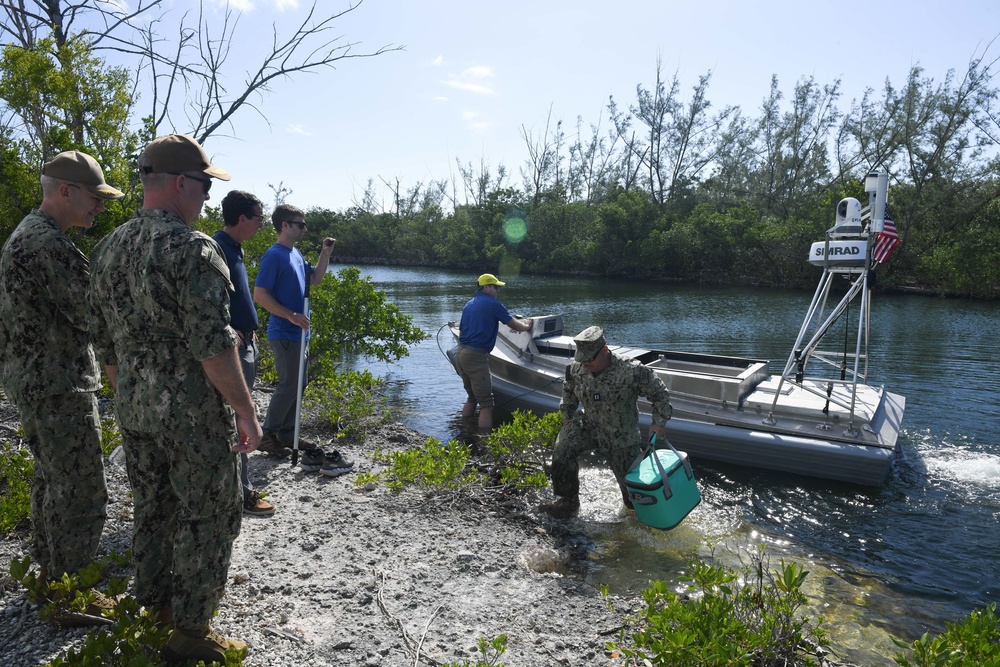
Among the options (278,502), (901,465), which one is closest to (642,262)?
(901,465)

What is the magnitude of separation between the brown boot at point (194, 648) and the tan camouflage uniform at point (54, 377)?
0.88 m

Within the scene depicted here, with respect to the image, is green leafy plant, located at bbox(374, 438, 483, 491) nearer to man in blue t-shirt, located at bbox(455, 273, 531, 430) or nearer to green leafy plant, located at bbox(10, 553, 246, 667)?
green leafy plant, located at bbox(10, 553, 246, 667)

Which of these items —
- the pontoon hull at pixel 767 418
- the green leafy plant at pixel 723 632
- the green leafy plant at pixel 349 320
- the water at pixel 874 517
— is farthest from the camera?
the green leafy plant at pixel 349 320

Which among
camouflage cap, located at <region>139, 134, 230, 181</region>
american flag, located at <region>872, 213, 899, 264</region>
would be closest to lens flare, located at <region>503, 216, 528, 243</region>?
american flag, located at <region>872, 213, 899, 264</region>

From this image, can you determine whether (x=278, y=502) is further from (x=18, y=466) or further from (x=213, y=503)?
(x=213, y=503)

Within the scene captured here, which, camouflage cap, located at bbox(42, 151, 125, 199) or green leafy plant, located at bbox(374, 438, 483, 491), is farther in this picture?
green leafy plant, located at bbox(374, 438, 483, 491)

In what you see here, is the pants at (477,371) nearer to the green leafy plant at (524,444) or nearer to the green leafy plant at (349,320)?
the green leafy plant at (524,444)

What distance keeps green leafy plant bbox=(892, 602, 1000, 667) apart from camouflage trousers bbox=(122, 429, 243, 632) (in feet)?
8.71

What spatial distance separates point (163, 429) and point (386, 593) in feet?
6.00

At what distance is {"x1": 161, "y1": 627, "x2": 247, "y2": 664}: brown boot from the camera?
240 cm

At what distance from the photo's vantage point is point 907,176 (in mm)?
36406

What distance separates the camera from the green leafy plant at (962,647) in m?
2.22

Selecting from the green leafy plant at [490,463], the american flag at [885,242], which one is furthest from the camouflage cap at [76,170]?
the american flag at [885,242]

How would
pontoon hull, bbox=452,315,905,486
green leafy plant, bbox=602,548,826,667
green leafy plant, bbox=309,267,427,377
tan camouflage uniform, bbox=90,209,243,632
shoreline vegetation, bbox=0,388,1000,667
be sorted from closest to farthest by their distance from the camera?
tan camouflage uniform, bbox=90,209,243,632 < green leafy plant, bbox=602,548,826,667 < shoreline vegetation, bbox=0,388,1000,667 < pontoon hull, bbox=452,315,905,486 < green leafy plant, bbox=309,267,427,377
